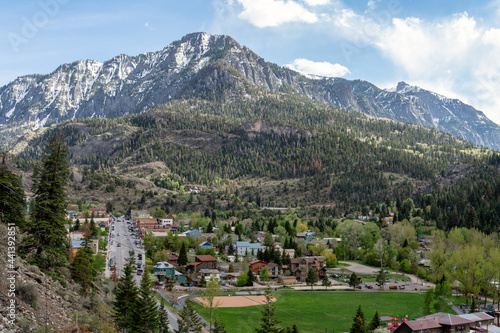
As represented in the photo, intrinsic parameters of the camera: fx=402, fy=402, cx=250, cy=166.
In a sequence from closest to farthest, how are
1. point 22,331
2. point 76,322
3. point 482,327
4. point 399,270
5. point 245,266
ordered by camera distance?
1. point 22,331
2. point 76,322
3. point 482,327
4. point 245,266
5. point 399,270

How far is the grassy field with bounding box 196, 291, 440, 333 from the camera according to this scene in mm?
56906

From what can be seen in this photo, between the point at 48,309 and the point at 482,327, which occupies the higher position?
the point at 48,309

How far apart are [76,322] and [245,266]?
65.2m

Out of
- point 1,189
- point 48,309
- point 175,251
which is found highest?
point 1,189

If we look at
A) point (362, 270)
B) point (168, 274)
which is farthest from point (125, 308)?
point (362, 270)

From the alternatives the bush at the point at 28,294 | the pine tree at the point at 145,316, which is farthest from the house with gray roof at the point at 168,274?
the bush at the point at 28,294

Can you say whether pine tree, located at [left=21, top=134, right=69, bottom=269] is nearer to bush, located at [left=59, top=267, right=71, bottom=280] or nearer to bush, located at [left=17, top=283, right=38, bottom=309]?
bush, located at [left=59, top=267, right=71, bottom=280]

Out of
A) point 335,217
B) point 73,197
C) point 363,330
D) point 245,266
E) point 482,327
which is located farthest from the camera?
point 73,197

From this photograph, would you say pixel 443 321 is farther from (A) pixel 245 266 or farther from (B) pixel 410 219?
(B) pixel 410 219

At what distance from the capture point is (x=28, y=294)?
23.8 metres

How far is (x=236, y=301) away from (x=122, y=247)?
51.7 metres

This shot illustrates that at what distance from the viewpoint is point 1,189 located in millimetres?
33688

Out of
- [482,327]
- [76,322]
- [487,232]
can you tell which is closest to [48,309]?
[76,322]

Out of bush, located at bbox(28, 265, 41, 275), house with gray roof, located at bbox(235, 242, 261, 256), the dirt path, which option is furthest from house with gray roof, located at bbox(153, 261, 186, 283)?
bush, located at bbox(28, 265, 41, 275)
